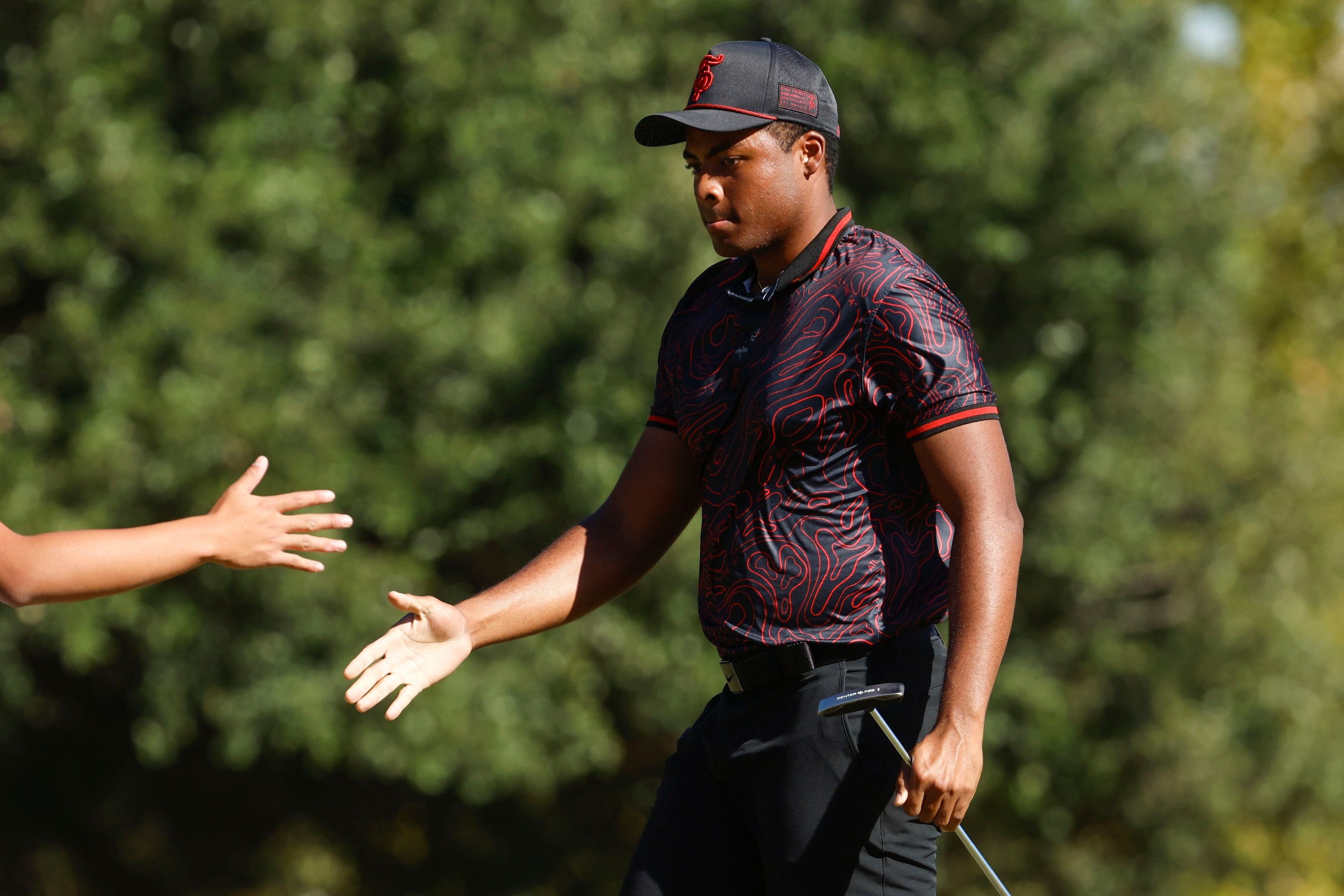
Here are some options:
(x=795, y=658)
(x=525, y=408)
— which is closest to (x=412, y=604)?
(x=795, y=658)

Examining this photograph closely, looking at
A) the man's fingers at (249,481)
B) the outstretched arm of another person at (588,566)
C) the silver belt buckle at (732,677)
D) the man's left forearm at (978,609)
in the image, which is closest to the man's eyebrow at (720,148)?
the outstretched arm of another person at (588,566)

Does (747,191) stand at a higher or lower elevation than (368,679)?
higher

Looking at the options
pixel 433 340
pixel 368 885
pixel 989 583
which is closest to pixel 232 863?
pixel 368 885

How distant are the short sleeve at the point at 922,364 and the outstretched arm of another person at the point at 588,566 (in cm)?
62

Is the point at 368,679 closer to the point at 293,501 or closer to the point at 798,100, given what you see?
the point at 293,501

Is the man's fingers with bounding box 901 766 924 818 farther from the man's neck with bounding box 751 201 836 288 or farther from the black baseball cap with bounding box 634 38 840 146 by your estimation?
the black baseball cap with bounding box 634 38 840 146

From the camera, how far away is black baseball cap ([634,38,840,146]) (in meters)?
2.87

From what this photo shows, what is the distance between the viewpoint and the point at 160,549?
3.01 m

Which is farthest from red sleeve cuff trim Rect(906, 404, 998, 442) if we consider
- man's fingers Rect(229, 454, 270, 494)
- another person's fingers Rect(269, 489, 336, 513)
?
man's fingers Rect(229, 454, 270, 494)

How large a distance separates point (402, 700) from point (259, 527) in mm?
515

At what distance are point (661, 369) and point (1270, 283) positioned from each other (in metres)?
19.5

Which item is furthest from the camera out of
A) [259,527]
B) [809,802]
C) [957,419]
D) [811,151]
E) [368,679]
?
[259,527]

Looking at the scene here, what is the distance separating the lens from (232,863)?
1497 cm

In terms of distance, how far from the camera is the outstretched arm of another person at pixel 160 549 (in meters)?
2.96
